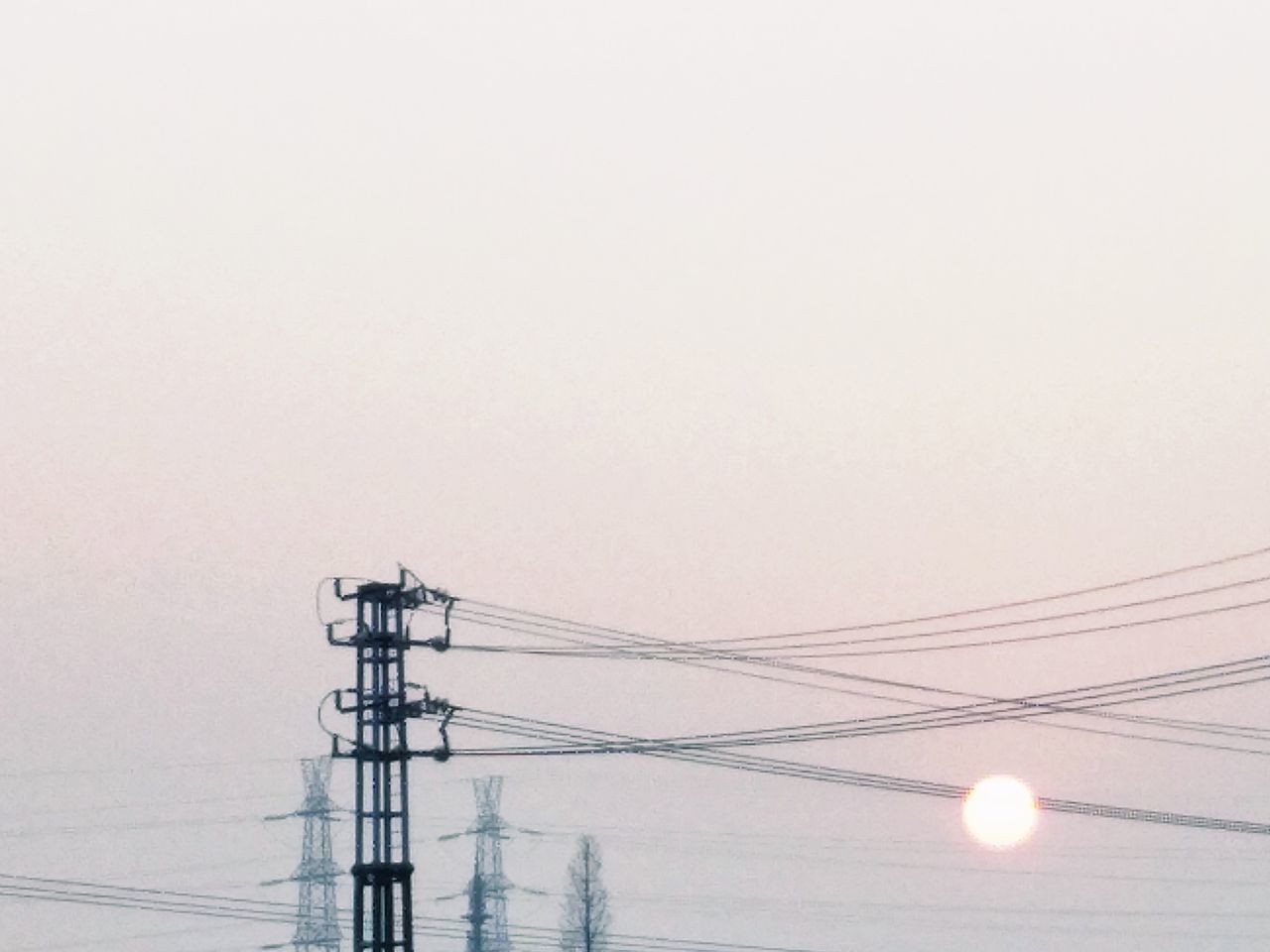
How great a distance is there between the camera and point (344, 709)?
47.6 meters

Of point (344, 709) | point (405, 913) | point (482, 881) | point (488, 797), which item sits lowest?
point (405, 913)

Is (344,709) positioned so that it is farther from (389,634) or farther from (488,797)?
(488,797)

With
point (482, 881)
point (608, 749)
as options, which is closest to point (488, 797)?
point (482, 881)

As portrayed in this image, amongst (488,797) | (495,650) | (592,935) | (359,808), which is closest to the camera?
(359,808)

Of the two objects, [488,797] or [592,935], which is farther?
[592,935]

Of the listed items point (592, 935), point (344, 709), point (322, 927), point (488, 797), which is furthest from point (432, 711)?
point (592, 935)

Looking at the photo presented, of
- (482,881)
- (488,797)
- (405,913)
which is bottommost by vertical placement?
(405,913)

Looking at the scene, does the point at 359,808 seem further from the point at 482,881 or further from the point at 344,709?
the point at 482,881

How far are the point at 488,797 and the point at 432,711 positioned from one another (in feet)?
172

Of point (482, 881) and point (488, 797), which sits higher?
point (488, 797)

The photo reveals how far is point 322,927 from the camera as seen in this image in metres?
88.2

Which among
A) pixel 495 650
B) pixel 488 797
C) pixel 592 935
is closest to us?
pixel 495 650

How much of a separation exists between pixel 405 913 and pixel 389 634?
20.2 ft

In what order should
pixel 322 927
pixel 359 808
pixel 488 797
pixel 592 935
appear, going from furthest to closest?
pixel 592 935
pixel 488 797
pixel 322 927
pixel 359 808
